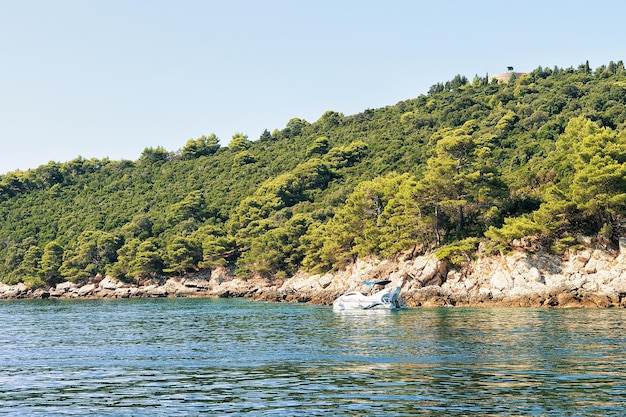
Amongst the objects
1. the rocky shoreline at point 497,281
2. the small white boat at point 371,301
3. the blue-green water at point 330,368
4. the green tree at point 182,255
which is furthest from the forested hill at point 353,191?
the blue-green water at point 330,368

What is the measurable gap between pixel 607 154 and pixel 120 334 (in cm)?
4408

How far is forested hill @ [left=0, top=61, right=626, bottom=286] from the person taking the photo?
2493 inches

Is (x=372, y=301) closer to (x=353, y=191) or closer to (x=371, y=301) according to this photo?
(x=371, y=301)

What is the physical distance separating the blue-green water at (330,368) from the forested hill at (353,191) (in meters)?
18.5

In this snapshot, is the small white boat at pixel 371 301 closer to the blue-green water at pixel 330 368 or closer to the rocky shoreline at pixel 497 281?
the rocky shoreline at pixel 497 281

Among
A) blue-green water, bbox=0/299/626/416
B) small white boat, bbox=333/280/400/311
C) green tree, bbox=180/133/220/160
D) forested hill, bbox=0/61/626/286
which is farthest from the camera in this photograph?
green tree, bbox=180/133/220/160

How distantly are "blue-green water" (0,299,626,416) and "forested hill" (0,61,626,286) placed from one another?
18.5 metres

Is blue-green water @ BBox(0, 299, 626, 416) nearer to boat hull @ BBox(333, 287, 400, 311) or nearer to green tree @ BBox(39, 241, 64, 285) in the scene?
boat hull @ BBox(333, 287, 400, 311)

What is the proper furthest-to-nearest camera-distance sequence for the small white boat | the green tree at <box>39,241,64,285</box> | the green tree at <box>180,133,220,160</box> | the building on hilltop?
the green tree at <box>180,133,220,160</box> → the building on hilltop → the green tree at <box>39,241,64,285</box> → the small white boat

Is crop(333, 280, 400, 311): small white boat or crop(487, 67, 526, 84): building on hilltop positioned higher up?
crop(487, 67, 526, 84): building on hilltop

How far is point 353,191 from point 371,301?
52368mm

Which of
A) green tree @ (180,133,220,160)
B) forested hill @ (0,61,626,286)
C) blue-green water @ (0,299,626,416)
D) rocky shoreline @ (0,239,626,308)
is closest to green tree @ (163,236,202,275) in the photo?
forested hill @ (0,61,626,286)

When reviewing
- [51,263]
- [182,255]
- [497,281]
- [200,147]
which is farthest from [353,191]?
[200,147]

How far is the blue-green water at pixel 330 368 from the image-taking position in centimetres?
1838
